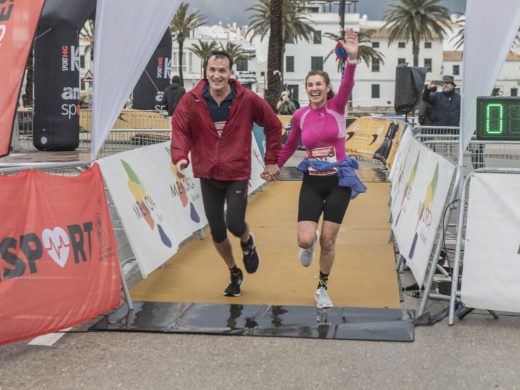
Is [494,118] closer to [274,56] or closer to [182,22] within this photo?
[274,56]

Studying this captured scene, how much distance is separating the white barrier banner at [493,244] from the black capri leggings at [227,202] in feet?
6.18

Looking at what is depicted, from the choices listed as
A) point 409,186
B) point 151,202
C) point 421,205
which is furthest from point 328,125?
point 151,202

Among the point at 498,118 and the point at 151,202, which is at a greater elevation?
the point at 498,118

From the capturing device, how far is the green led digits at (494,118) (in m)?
5.71

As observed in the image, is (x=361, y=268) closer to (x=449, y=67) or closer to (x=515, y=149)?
(x=515, y=149)

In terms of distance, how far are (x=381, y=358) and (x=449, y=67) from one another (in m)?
109

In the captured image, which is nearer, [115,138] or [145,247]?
[145,247]

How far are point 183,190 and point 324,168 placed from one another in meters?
3.24

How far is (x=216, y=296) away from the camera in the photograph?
6.47 metres

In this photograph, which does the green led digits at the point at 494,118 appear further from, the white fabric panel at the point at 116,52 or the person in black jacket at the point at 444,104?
the person in black jacket at the point at 444,104

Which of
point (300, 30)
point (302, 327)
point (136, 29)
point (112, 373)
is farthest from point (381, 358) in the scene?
point (300, 30)

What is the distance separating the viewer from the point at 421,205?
258 inches

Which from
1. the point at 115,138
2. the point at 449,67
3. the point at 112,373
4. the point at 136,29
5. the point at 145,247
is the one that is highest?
the point at 449,67

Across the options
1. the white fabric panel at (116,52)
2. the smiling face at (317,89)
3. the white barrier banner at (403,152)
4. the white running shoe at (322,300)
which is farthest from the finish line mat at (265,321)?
the white barrier banner at (403,152)
